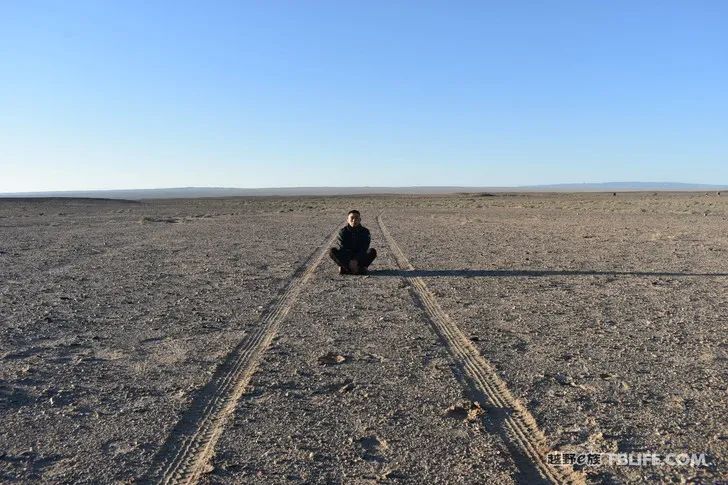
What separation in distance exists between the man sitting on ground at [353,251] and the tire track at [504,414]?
15.3 ft

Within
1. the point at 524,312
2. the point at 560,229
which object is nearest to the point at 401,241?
the point at 560,229

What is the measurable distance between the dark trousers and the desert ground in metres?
0.36

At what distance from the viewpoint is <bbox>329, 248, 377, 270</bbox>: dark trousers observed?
1320 cm

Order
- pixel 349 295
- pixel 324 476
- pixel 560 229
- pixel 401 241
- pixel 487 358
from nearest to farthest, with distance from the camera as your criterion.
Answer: pixel 324 476 < pixel 487 358 < pixel 349 295 < pixel 401 241 < pixel 560 229

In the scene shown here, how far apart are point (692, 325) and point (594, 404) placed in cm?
359

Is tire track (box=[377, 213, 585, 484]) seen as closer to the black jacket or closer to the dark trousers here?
the dark trousers

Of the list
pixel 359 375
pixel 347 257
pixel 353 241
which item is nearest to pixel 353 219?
pixel 353 241

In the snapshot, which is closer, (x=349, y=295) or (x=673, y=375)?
(x=673, y=375)

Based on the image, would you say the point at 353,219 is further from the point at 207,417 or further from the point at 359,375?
the point at 207,417

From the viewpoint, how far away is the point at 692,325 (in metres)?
8.35

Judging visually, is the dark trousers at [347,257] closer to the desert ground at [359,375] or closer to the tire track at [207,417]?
the desert ground at [359,375]

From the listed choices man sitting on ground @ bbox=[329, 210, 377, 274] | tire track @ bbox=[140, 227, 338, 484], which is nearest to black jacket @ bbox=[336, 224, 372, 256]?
man sitting on ground @ bbox=[329, 210, 377, 274]

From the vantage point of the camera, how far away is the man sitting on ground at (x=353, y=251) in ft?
43.3

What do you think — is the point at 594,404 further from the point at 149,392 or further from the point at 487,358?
the point at 149,392
